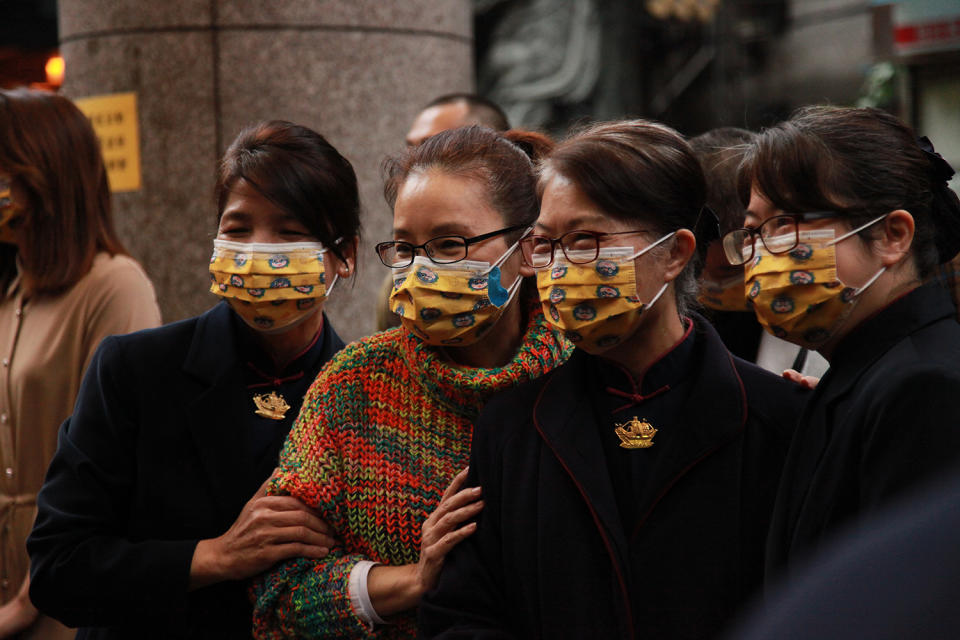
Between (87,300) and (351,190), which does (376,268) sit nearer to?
(87,300)

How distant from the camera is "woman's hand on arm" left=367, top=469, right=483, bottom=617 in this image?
2365 millimetres

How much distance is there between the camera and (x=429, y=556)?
7.83 ft

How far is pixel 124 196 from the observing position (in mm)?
5152

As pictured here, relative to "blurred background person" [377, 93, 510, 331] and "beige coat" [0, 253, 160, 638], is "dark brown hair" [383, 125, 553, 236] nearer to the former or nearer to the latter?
"beige coat" [0, 253, 160, 638]

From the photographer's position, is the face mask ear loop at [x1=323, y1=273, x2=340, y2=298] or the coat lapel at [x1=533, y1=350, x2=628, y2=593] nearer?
the coat lapel at [x1=533, y1=350, x2=628, y2=593]

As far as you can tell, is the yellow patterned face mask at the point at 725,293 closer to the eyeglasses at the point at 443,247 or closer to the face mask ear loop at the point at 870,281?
the eyeglasses at the point at 443,247

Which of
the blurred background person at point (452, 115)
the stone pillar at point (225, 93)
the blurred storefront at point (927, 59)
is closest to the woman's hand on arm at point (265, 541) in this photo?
the blurred background person at point (452, 115)

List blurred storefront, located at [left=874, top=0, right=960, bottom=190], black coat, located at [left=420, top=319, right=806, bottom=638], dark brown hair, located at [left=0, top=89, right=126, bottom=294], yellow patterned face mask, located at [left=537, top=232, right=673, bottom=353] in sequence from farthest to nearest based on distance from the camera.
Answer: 1. blurred storefront, located at [left=874, top=0, right=960, bottom=190]
2. dark brown hair, located at [left=0, top=89, right=126, bottom=294]
3. yellow patterned face mask, located at [left=537, top=232, right=673, bottom=353]
4. black coat, located at [left=420, top=319, right=806, bottom=638]

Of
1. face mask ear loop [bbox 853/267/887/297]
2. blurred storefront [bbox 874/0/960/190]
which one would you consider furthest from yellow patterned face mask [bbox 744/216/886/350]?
blurred storefront [bbox 874/0/960/190]

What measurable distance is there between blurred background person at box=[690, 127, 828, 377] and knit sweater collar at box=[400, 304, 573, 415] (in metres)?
0.54

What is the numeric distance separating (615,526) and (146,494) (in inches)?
49.0

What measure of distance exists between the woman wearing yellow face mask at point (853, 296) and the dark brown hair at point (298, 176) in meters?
1.10

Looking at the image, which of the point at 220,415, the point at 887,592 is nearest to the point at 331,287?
the point at 220,415

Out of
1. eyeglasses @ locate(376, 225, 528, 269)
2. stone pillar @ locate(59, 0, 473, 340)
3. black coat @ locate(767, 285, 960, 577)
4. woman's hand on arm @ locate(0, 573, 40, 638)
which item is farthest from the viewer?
stone pillar @ locate(59, 0, 473, 340)
